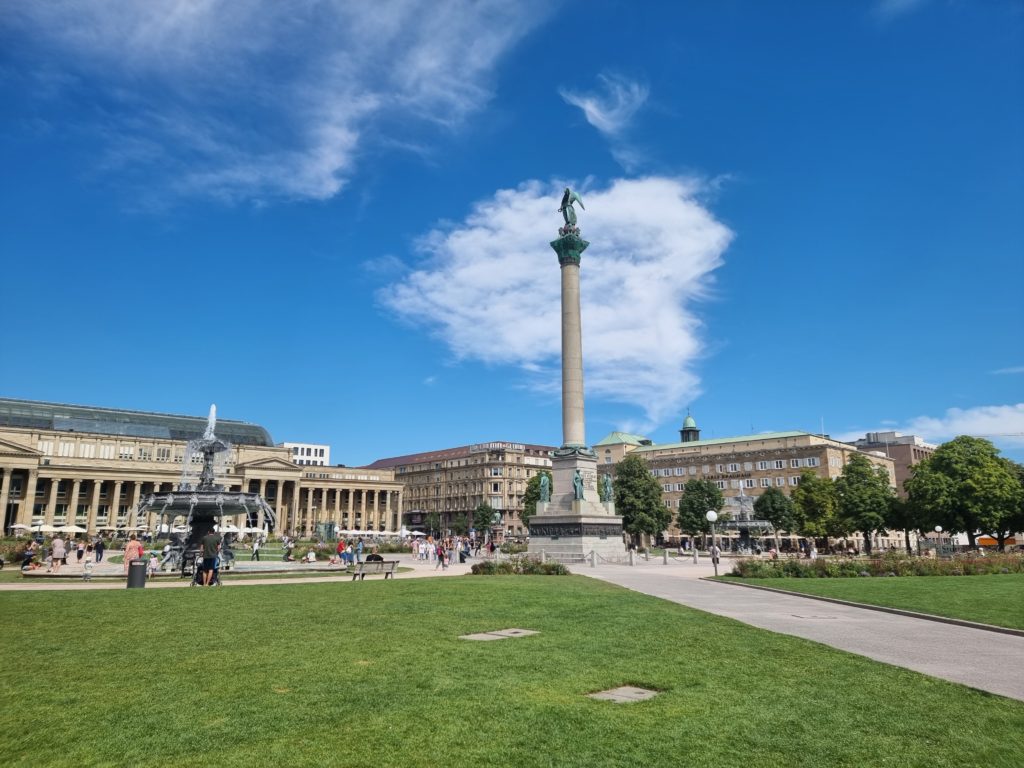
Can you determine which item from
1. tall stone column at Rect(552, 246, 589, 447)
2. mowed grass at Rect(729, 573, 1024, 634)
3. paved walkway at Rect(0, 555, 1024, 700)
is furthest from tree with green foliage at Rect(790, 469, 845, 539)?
paved walkway at Rect(0, 555, 1024, 700)

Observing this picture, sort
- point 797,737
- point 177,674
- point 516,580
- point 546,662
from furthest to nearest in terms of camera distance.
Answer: point 516,580 → point 546,662 → point 177,674 → point 797,737

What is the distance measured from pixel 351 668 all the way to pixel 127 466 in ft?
464

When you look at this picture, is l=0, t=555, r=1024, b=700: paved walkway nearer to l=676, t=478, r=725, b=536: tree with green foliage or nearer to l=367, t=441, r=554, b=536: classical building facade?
l=676, t=478, r=725, b=536: tree with green foliage

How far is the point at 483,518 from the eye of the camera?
464 ft

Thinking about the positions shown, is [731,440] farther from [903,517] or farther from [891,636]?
[891,636]

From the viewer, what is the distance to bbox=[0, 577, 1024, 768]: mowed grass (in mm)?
7594

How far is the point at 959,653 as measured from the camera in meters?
14.1

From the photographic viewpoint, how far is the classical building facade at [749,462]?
11875cm

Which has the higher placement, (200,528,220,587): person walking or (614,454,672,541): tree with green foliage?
(614,454,672,541): tree with green foliage

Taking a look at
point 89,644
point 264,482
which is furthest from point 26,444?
point 89,644

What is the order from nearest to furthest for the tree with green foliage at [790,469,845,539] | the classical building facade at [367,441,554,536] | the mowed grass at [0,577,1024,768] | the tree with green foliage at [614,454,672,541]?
the mowed grass at [0,577,1024,768] < the tree with green foliage at [614,454,672,541] < the tree with green foliage at [790,469,845,539] < the classical building facade at [367,441,554,536]

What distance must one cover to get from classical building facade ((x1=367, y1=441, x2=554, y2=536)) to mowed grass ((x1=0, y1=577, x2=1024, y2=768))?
139m

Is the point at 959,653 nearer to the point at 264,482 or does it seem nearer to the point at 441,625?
the point at 441,625

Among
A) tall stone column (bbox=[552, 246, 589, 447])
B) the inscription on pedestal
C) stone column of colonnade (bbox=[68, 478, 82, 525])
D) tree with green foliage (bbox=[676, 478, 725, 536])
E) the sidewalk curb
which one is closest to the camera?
the sidewalk curb
